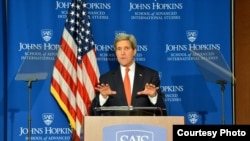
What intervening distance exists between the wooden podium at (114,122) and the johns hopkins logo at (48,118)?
114 inches

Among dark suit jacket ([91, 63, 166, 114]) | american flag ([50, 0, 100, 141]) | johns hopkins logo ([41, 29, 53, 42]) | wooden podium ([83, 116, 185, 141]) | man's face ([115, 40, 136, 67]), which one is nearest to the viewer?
wooden podium ([83, 116, 185, 141])

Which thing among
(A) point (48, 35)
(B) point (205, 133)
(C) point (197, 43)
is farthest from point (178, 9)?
(B) point (205, 133)

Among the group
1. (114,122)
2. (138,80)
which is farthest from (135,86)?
(114,122)

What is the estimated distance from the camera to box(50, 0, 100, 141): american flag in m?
5.55

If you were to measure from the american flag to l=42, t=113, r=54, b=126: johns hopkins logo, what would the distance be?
0.85ft

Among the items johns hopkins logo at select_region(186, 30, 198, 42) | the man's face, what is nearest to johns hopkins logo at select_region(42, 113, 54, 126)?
the man's face

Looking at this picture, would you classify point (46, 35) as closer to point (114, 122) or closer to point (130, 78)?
point (130, 78)

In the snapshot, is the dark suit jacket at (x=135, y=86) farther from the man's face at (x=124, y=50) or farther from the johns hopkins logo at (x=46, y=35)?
the johns hopkins logo at (x=46, y=35)

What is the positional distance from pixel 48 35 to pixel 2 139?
58.7 inches

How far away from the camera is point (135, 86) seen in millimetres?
4484

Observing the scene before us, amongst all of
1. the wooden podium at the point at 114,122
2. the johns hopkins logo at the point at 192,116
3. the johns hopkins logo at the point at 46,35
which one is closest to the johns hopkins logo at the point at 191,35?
the johns hopkins logo at the point at 192,116

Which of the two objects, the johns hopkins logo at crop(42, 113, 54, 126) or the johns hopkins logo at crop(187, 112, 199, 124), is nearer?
the johns hopkins logo at crop(42, 113, 54, 126)

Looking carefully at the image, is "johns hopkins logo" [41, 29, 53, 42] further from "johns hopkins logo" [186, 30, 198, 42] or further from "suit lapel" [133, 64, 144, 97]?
"johns hopkins logo" [186, 30, 198, 42]

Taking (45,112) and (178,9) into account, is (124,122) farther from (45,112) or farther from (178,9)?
(178,9)
